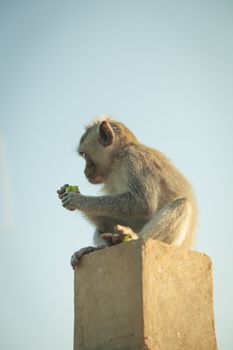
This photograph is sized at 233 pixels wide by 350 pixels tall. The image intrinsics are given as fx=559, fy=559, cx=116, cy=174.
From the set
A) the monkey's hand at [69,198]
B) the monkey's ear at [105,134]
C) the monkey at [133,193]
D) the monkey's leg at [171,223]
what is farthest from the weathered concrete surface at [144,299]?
the monkey's ear at [105,134]

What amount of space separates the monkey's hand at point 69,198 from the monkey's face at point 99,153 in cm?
88

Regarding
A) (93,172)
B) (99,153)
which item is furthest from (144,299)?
(99,153)

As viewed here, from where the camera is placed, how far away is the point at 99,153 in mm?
10484

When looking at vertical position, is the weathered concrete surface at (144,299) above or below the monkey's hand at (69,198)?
below

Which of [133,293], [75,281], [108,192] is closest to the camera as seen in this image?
[133,293]

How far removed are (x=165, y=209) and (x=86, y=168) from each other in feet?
8.30

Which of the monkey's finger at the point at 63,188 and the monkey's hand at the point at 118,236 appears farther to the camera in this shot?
the monkey's finger at the point at 63,188

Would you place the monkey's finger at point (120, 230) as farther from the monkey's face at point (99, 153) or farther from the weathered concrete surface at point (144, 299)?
the monkey's face at point (99, 153)

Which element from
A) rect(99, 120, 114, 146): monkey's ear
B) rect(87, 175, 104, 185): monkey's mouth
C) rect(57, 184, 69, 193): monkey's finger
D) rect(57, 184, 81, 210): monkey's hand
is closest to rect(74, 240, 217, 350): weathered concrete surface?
rect(57, 184, 81, 210): monkey's hand

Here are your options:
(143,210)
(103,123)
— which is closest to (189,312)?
(143,210)

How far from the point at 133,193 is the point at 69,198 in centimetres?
110

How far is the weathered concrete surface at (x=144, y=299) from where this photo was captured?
6.53 m

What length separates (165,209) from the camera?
27.9ft

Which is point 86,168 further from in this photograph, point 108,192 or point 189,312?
point 189,312
